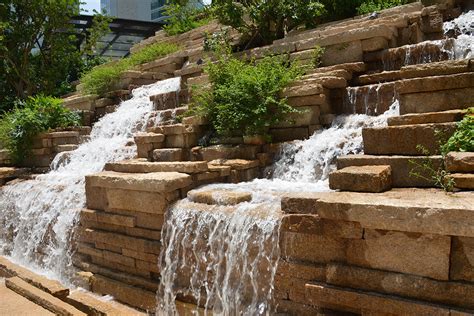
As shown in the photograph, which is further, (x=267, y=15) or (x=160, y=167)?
(x=267, y=15)

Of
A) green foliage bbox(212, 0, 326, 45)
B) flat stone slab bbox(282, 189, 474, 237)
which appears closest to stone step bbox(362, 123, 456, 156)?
flat stone slab bbox(282, 189, 474, 237)

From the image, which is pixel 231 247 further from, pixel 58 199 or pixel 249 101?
pixel 58 199

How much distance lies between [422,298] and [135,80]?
838 cm

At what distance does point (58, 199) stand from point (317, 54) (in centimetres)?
418

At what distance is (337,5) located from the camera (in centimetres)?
898

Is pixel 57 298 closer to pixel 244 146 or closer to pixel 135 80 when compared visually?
pixel 244 146

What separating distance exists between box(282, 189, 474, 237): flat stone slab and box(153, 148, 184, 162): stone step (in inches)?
106

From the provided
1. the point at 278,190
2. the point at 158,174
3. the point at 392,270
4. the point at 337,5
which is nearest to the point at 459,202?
the point at 392,270

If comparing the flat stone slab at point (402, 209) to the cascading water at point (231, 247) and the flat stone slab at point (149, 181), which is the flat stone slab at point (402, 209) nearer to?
the cascading water at point (231, 247)

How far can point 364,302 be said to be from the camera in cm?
279

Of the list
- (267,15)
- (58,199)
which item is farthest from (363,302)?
(267,15)

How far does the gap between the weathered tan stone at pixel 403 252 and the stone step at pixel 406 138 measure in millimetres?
979

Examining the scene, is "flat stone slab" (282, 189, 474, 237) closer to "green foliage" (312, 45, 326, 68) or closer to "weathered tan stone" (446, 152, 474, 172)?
"weathered tan stone" (446, 152, 474, 172)

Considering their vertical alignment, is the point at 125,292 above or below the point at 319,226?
below
